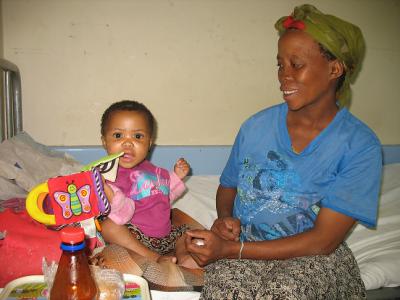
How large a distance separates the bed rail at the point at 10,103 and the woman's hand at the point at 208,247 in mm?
1439

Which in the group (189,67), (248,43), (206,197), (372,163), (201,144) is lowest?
(206,197)

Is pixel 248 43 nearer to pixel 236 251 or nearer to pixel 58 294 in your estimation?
pixel 236 251

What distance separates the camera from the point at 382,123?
9.15 feet

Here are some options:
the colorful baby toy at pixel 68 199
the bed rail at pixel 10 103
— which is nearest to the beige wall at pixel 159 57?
the bed rail at pixel 10 103

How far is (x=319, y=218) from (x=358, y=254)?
53 centimetres

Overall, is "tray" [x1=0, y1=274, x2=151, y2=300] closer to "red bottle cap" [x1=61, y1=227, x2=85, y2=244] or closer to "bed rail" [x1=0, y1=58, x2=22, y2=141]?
"red bottle cap" [x1=61, y1=227, x2=85, y2=244]

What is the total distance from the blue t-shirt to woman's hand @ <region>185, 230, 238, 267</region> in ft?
0.74

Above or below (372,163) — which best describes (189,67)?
above

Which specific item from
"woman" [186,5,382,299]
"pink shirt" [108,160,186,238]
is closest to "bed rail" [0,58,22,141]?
"pink shirt" [108,160,186,238]

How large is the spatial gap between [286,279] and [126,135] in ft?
2.79

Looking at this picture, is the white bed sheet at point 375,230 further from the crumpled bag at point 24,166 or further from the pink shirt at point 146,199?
the crumpled bag at point 24,166

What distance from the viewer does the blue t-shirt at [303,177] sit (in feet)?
3.75

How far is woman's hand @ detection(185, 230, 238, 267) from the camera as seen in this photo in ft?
3.59

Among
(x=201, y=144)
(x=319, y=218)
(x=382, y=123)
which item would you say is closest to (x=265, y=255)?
(x=319, y=218)
